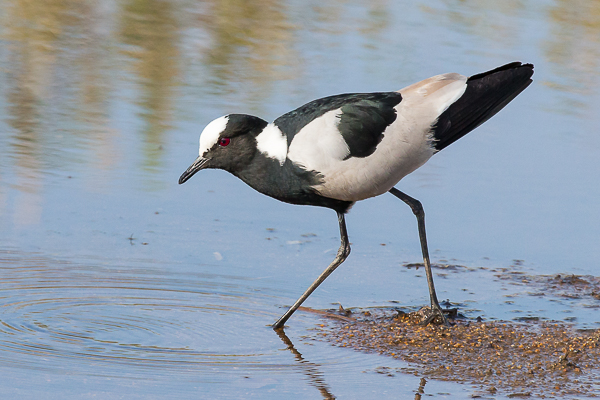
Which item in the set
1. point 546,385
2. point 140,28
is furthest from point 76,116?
point 546,385

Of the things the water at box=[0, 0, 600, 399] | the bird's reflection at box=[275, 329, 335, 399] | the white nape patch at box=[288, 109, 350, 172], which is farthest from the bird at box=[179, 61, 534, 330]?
the water at box=[0, 0, 600, 399]

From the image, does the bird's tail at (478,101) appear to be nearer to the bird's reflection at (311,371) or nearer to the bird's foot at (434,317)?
the bird's foot at (434,317)

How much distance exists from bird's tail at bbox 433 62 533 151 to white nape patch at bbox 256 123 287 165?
0.94 metres

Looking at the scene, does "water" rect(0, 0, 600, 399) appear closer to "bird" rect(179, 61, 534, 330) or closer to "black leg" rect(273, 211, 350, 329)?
"black leg" rect(273, 211, 350, 329)

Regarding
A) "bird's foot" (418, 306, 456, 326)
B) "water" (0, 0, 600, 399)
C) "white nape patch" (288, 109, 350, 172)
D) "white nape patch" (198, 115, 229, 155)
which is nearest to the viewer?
"water" (0, 0, 600, 399)

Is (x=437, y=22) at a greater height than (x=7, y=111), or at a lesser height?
greater

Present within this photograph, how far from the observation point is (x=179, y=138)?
853 centimetres

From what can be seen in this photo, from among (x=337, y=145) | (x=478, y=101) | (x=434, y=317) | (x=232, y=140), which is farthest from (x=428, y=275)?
(x=232, y=140)

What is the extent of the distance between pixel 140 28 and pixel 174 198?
572cm

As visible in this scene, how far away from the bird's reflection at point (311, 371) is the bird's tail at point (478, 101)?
1.48 metres

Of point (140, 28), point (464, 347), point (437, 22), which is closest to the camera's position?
point (464, 347)

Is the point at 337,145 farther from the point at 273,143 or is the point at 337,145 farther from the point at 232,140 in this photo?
the point at 232,140

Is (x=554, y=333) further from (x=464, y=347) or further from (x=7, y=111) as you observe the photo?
(x=7, y=111)

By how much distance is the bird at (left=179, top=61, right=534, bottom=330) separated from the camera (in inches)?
217
